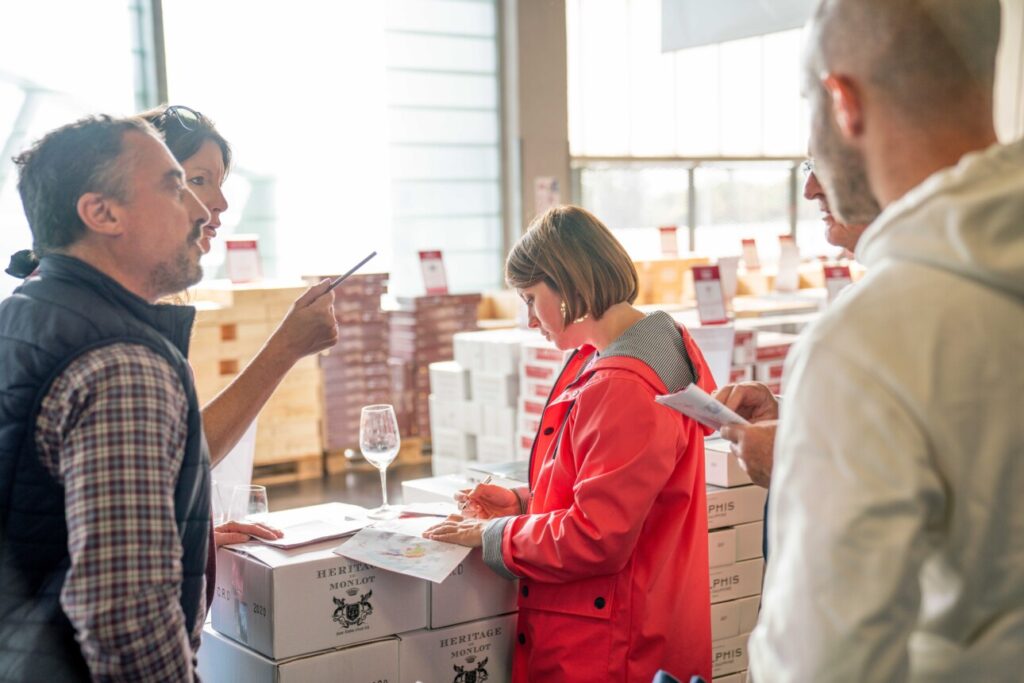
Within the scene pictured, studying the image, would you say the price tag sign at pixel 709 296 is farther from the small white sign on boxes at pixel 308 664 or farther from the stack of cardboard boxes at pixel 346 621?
the small white sign on boxes at pixel 308 664

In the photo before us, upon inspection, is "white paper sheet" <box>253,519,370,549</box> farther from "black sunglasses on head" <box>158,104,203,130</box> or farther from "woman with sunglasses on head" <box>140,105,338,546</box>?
"black sunglasses on head" <box>158,104,203,130</box>

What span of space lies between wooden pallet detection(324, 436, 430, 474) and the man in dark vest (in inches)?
241

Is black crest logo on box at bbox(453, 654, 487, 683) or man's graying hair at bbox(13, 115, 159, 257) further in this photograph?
black crest logo on box at bbox(453, 654, 487, 683)

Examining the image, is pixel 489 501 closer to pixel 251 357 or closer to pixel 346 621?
pixel 346 621

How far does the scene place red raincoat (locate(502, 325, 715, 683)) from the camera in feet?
7.14

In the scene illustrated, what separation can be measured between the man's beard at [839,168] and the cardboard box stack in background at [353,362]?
6558 millimetres

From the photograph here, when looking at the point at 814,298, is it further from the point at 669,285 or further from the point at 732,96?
the point at 732,96

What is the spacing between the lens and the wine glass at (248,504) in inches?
96.8

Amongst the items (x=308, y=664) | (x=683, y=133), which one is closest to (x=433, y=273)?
(x=683, y=133)

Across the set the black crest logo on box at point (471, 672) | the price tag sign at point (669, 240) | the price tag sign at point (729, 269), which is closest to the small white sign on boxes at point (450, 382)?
the price tag sign at point (729, 269)

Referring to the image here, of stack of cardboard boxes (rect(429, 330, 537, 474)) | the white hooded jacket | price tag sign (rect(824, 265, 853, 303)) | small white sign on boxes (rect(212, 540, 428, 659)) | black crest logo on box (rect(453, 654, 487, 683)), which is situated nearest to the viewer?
the white hooded jacket

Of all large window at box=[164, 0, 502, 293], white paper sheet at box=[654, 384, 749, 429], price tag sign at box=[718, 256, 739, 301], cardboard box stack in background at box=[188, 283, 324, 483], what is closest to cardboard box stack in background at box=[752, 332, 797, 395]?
price tag sign at box=[718, 256, 739, 301]

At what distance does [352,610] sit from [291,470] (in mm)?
5598

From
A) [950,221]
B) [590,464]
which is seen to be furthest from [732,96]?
[950,221]
